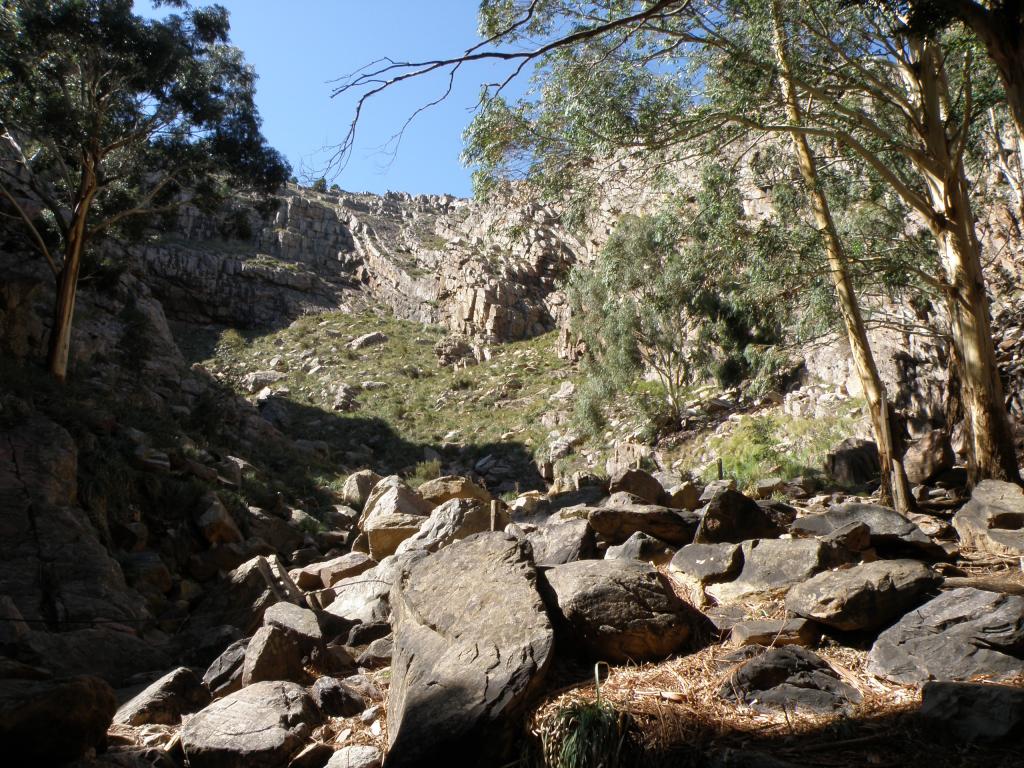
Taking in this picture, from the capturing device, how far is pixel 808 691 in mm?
2627

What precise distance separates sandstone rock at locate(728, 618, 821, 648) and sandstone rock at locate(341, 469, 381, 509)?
11.0m

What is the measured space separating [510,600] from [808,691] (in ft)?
4.09

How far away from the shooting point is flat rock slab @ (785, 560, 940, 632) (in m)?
3.05

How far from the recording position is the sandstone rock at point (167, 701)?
10.4 feet

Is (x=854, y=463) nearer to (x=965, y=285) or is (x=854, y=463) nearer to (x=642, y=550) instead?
(x=965, y=285)

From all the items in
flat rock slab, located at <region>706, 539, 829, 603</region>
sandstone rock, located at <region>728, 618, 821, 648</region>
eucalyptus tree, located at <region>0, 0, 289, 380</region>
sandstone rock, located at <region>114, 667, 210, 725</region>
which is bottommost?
sandstone rock, located at <region>728, 618, 821, 648</region>

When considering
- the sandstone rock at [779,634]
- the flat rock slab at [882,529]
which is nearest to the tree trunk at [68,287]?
the flat rock slab at [882,529]

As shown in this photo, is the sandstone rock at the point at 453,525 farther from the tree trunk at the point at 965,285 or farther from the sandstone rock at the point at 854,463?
the sandstone rock at the point at 854,463

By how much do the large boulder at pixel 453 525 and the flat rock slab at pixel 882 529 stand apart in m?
2.52

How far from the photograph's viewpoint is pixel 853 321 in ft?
26.3

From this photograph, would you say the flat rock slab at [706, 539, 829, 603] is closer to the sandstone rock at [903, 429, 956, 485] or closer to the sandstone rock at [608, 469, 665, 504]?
the sandstone rock at [608, 469, 665, 504]

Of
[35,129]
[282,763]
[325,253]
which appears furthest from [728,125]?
[325,253]

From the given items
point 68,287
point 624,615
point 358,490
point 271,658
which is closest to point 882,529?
point 624,615

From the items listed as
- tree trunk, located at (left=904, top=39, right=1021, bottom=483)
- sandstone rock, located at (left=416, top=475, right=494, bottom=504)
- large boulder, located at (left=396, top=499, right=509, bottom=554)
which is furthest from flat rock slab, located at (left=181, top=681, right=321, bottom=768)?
tree trunk, located at (left=904, top=39, right=1021, bottom=483)
